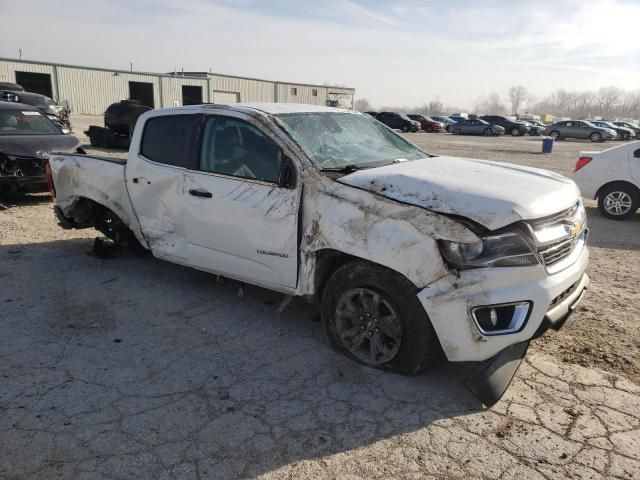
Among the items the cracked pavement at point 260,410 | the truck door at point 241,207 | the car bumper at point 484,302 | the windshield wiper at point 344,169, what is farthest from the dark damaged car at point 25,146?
the car bumper at point 484,302

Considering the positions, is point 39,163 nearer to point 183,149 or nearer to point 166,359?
point 183,149

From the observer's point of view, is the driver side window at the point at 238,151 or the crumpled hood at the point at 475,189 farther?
the driver side window at the point at 238,151

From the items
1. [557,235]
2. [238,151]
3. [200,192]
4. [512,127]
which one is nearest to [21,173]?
[200,192]

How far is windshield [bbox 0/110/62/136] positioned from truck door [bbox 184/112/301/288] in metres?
6.24

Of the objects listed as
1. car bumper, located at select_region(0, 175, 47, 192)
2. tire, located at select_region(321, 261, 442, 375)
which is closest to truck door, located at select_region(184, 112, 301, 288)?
tire, located at select_region(321, 261, 442, 375)

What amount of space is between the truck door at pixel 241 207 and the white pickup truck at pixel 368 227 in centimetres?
1

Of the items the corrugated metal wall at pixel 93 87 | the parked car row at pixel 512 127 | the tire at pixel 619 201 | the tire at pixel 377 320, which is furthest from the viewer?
the corrugated metal wall at pixel 93 87

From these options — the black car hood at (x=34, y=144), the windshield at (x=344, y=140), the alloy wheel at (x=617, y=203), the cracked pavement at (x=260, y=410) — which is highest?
the windshield at (x=344, y=140)

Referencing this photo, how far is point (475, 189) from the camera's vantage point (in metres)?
3.28

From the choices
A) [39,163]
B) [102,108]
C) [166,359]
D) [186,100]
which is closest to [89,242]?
[39,163]

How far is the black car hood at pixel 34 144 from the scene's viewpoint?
826 centimetres

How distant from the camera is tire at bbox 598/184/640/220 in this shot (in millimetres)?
8773

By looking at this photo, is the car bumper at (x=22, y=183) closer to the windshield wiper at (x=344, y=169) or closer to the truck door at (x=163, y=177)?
the truck door at (x=163, y=177)

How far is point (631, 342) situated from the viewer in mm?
4051
